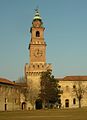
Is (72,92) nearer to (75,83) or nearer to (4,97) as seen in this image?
(75,83)

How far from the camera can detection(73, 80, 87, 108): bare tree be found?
3563 inches

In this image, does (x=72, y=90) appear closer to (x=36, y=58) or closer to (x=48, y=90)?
(x=48, y=90)

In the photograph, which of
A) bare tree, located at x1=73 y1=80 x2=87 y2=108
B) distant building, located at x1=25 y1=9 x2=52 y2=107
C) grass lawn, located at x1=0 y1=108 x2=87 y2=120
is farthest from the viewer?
bare tree, located at x1=73 y1=80 x2=87 y2=108

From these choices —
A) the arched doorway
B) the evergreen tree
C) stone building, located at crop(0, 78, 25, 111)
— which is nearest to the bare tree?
the evergreen tree

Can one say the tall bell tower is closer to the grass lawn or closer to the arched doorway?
the arched doorway

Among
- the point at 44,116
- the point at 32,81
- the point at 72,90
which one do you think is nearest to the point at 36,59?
the point at 32,81

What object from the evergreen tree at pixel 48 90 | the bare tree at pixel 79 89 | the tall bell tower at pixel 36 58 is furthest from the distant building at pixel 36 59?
the bare tree at pixel 79 89

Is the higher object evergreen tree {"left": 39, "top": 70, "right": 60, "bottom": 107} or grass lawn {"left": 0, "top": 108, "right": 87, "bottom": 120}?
evergreen tree {"left": 39, "top": 70, "right": 60, "bottom": 107}

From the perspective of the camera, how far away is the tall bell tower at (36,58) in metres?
82.4

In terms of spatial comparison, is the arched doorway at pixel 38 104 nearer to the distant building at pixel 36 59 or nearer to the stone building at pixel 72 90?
the distant building at pixel 36 59

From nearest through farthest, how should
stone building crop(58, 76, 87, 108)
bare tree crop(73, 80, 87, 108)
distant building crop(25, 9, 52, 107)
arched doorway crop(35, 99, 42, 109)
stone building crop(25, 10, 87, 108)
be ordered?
arched doorway crop(35, 99, 42, 109), stone building crop(25, 10, 87, 108), distant building crop(25, 9, 52, 107), stone building crop(58, 76, 87, 108), bare tree crop(73, 80, 87, 108)

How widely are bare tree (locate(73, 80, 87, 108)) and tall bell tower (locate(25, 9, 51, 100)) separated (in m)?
12.8

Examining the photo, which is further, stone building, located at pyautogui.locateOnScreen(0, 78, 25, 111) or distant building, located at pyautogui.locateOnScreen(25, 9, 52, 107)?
distant building, located at pyautogui.locateOnScreen(25, 9, 52, 107)

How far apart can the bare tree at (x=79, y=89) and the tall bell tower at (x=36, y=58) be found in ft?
41.9
